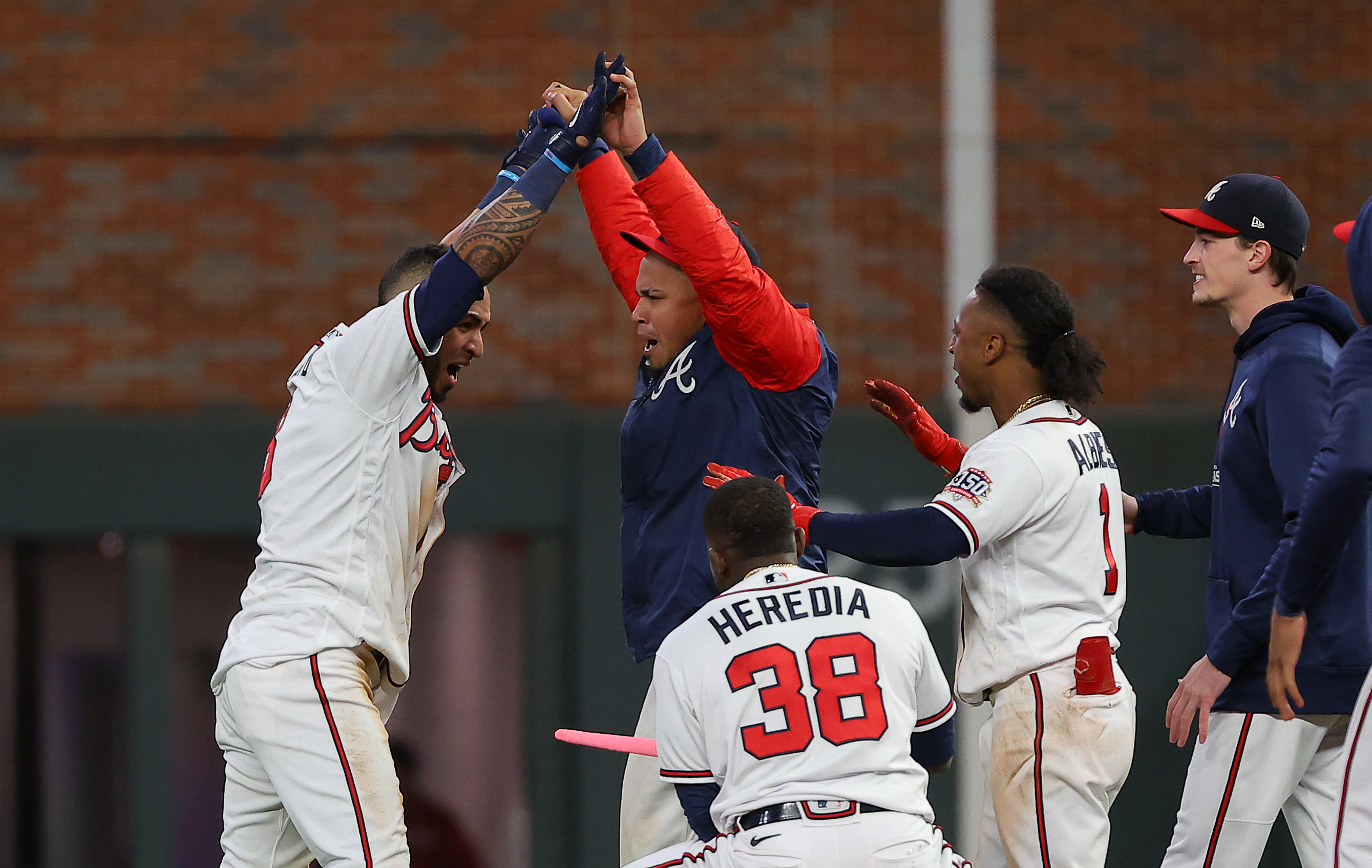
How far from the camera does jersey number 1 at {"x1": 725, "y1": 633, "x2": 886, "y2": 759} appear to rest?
335 centimetres

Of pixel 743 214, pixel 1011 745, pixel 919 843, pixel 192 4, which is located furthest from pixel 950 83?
pixel 919 843

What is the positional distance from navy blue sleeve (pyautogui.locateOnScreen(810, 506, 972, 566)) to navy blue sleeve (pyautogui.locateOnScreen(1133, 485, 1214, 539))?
889 mm

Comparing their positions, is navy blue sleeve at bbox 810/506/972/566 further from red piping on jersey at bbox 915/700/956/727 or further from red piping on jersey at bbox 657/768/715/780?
red piping on jersey at bbox 657/768/715/780

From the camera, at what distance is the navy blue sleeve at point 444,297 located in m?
3.85

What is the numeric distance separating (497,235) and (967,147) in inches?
184

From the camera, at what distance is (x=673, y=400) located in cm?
425

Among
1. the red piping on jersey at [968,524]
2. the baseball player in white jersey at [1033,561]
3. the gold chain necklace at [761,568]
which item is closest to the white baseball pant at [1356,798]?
the baseball player in white jersey at [1033,561]

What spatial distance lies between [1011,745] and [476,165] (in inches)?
197

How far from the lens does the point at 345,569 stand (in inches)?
155

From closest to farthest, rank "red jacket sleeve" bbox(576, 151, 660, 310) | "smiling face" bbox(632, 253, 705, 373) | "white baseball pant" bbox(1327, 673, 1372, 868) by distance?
"white baseball pant" bbox(1327, 673, 1372, 868) < "smiling face" bbox(632, 253, 705, 373) < "red jacket sleeve" bbox(576, 151, 660, 310)

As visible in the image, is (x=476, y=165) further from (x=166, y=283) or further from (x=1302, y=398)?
(x=1302, y=398)

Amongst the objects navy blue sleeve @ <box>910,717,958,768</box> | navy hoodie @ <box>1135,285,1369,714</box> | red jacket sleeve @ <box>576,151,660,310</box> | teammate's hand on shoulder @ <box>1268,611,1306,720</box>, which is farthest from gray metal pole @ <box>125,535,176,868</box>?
teammate's hand on shoulder @ <box>1268,611,1306,720</box>

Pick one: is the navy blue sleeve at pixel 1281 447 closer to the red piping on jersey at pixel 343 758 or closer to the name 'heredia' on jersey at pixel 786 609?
the name 'heredia' on jersey at pixel 786 609

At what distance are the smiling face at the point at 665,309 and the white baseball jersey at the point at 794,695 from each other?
3.25 feet
